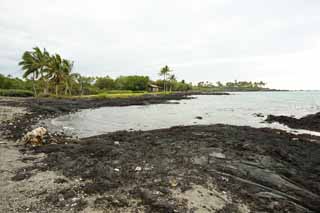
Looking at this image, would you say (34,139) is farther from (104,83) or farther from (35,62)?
(104,83)

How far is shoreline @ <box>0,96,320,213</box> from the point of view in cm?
490

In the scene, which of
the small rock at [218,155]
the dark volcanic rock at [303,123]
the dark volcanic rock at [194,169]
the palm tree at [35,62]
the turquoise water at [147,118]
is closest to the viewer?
the dark volcanic rock at [194,169]

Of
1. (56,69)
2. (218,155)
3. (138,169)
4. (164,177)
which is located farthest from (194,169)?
(56,69)

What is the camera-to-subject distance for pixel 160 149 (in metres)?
9.51

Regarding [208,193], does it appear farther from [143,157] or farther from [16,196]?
[16,196]

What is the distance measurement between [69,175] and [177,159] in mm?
3787

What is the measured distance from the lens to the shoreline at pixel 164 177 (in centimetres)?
490

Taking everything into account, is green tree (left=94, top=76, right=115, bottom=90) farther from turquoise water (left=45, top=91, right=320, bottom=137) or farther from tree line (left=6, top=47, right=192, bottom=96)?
turquoise water (left=45, top=91, right=320, bottom=137)

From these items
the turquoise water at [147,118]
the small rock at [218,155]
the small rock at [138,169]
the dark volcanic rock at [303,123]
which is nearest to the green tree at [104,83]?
the turquoise water at [147,118]

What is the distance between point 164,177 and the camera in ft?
20.6

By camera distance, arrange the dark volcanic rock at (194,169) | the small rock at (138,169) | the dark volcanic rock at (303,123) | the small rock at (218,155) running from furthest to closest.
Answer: the dark volcanic rock at (303,123) → the small rock at (218,155) → the small rock at (138,169) → the dark volcanic rock at (194,169)

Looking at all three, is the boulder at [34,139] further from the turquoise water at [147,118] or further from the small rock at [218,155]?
the small rock at [218,155]

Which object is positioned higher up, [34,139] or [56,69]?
[56,69]

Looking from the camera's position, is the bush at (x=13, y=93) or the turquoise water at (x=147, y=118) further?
the bush at (x=13, y=93)
